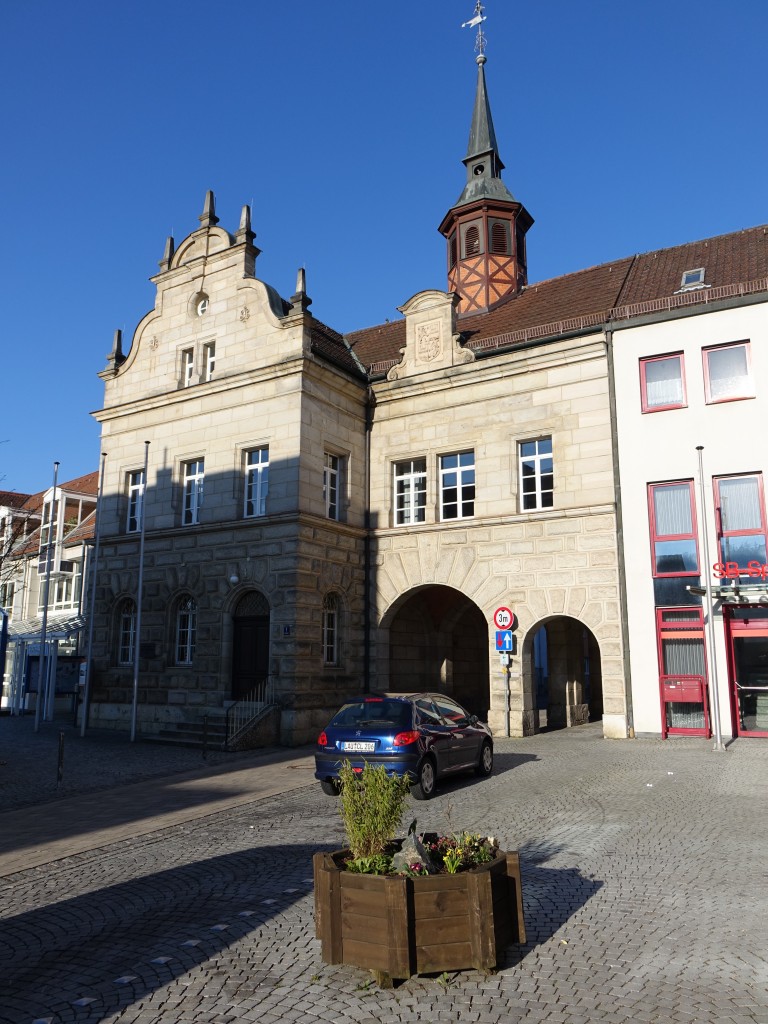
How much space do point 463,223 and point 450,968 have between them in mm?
29297

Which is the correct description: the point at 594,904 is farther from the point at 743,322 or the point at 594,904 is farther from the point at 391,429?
the point at 391,429

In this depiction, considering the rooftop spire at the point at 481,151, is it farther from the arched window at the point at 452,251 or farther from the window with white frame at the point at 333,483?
the window with white frame at the point at 333,483

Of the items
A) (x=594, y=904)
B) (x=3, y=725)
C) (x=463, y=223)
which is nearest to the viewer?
(x=594, y=904)

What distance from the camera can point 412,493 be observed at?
23266mm

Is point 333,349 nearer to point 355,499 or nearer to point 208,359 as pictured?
point 208,359

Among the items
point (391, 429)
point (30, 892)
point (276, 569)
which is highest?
point (391, 429)

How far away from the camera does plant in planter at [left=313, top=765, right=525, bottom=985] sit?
5.12 m

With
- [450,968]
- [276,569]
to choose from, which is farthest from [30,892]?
[276,569]

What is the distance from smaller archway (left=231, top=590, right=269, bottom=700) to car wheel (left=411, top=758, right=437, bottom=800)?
9.61 m

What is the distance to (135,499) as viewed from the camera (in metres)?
25.1

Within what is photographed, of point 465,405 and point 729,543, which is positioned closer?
point 729,543

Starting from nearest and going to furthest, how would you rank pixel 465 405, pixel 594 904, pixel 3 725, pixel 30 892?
pixel 594 904
pixel 30 892
pixel 465 405
pixel 3 725

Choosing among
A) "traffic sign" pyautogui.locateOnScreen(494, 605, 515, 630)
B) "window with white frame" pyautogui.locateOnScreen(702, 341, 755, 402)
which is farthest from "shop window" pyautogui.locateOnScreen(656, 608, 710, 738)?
"window with white frame" pyautogui.locateOnScreen(702, 341, 755, 402)

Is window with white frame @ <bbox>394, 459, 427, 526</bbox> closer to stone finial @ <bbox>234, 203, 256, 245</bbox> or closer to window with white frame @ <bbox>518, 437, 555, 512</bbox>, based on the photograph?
window with white frame @ <bbox>518, 437, 555, 512</bbox>
